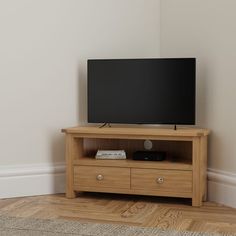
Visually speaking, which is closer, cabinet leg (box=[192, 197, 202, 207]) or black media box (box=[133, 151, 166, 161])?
cabinet leg (box=[192, 197, 202, 207])

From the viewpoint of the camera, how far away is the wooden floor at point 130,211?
8.46 ft

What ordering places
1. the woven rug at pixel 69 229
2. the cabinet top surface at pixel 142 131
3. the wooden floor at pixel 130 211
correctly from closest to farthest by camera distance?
the woven rug at pixel 69 229 < the wooden floor at pixel 130 211 < the cabinet top surface at pixel 142 131

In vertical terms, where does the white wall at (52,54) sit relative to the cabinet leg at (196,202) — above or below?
above

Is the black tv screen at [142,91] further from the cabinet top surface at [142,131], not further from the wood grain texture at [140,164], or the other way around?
the wood grain texture at [140,164]

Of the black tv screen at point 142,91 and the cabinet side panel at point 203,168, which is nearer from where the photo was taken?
the cabinet side panel at point 203,168

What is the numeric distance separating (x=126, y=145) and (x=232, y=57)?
1065 mm

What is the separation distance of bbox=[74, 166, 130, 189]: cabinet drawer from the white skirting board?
0.90ft

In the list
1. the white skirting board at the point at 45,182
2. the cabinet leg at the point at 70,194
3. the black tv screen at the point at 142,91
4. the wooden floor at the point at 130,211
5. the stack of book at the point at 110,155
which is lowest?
the wooden floor at the point at 130,211

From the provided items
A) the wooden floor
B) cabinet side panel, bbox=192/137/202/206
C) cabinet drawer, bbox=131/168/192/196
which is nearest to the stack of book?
cabinet drawer, bbox=131/168/192/196

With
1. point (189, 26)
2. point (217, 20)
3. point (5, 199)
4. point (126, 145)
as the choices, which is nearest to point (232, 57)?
point (217, 20)

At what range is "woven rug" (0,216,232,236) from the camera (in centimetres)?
237

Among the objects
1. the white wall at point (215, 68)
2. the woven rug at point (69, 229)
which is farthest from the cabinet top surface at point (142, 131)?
the woven rug at point (69, 229)

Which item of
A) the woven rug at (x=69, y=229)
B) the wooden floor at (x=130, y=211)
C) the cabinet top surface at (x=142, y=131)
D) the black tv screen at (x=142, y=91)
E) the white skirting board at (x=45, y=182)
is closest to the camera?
the woven rug at (x=69, y=229)

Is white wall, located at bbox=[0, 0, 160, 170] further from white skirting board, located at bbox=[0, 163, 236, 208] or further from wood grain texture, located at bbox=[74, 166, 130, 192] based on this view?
wood grain texture, located at bbox=[74, 166, 130, 192]
